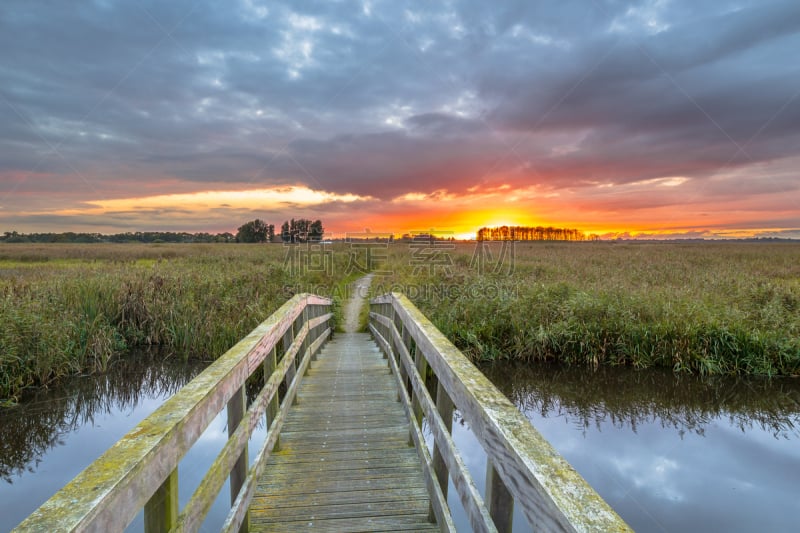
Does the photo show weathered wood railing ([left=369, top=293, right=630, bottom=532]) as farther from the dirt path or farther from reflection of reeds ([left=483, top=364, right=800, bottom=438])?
the dirt path

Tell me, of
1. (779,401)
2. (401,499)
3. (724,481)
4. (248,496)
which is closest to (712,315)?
(779,401)

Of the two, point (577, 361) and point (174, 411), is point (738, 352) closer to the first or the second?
point (577, 361)

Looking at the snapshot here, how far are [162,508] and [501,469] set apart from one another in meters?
1.27

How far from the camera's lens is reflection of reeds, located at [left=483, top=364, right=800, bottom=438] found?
6883 millimetres

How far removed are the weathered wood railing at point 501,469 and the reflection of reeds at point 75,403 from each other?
239 inches

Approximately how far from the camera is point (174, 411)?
165 centimetres

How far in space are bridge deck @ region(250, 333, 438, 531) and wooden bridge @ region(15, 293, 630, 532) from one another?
0.01m

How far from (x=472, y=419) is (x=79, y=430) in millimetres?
7271

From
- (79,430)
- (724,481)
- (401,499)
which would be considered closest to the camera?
(401,499)

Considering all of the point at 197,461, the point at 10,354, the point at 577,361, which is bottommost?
the point at 197,461

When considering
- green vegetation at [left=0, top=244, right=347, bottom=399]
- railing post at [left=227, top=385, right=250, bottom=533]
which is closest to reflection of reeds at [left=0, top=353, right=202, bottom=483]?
green vegetation at [left=0, top=244, right=347, bottom=399]

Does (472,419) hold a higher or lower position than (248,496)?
higher

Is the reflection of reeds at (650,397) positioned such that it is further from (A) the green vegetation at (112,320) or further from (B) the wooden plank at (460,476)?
(A) the green vegetation at (112,320)

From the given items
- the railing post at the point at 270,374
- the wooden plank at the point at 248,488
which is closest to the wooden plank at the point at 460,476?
the wooden plank at the point at 248,488
